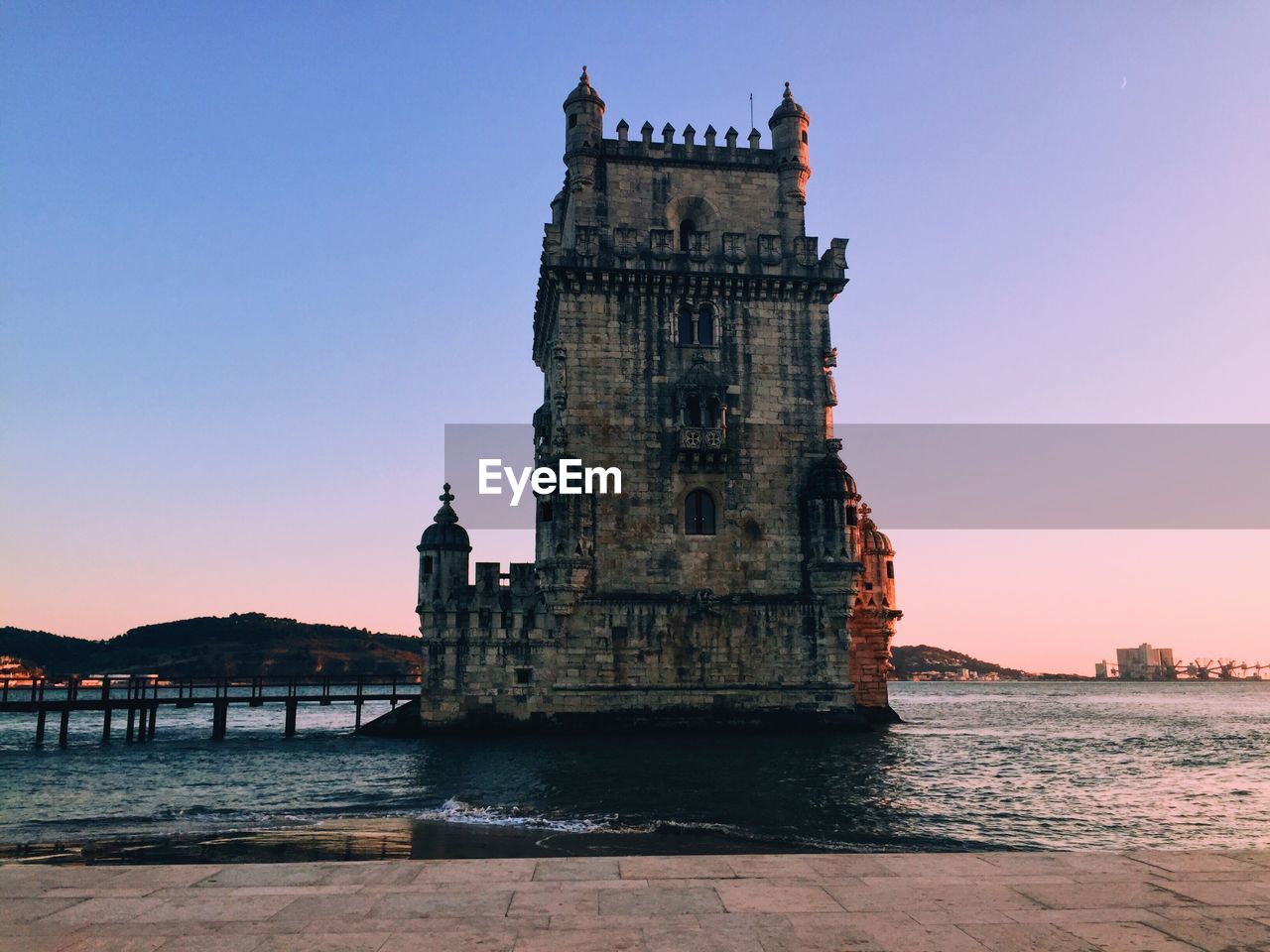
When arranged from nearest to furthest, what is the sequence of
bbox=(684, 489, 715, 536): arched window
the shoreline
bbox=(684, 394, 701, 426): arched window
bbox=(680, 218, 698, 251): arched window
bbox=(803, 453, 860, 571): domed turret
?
the shoreline < bbox=(803, 453, 860, 571): domed turret < bbox=(684, 489, 715, 536): arched window < bbox=(684, 394, 701, 426): arched window < bbox=(680, 218, 698, 251): arched window

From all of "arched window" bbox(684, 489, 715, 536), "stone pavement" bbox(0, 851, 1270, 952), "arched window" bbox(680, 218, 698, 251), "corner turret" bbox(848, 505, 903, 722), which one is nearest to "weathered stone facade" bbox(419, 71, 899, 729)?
"arched window" bbox(684, 489, 715, 536)

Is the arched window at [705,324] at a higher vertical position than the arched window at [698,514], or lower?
higher

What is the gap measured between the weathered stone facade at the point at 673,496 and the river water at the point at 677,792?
2.26 m

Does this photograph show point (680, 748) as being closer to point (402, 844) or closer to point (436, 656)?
point (436, 656)

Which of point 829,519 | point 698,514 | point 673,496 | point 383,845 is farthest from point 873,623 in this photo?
point 383,845

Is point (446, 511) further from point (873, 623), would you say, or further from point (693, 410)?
point (873, 623)

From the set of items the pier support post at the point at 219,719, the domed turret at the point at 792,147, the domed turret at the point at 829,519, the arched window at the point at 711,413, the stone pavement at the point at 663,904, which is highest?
the domed turret at the point at 792,147

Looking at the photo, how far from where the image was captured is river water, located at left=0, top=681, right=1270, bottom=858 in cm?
1897

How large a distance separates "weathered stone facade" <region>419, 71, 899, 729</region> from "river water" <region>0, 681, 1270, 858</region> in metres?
2.26

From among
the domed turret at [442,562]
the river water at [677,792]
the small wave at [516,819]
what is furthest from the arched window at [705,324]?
the small wave at [516,819]

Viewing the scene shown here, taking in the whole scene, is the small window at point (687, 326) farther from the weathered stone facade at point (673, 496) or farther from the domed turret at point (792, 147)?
the domed turret at point (792, 147)

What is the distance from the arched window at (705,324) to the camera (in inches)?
1540

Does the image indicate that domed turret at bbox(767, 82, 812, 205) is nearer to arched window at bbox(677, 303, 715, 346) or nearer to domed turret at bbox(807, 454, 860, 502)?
arched window at bbox(677, 303, 715, 346)

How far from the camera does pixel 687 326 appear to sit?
39156 millimetres
